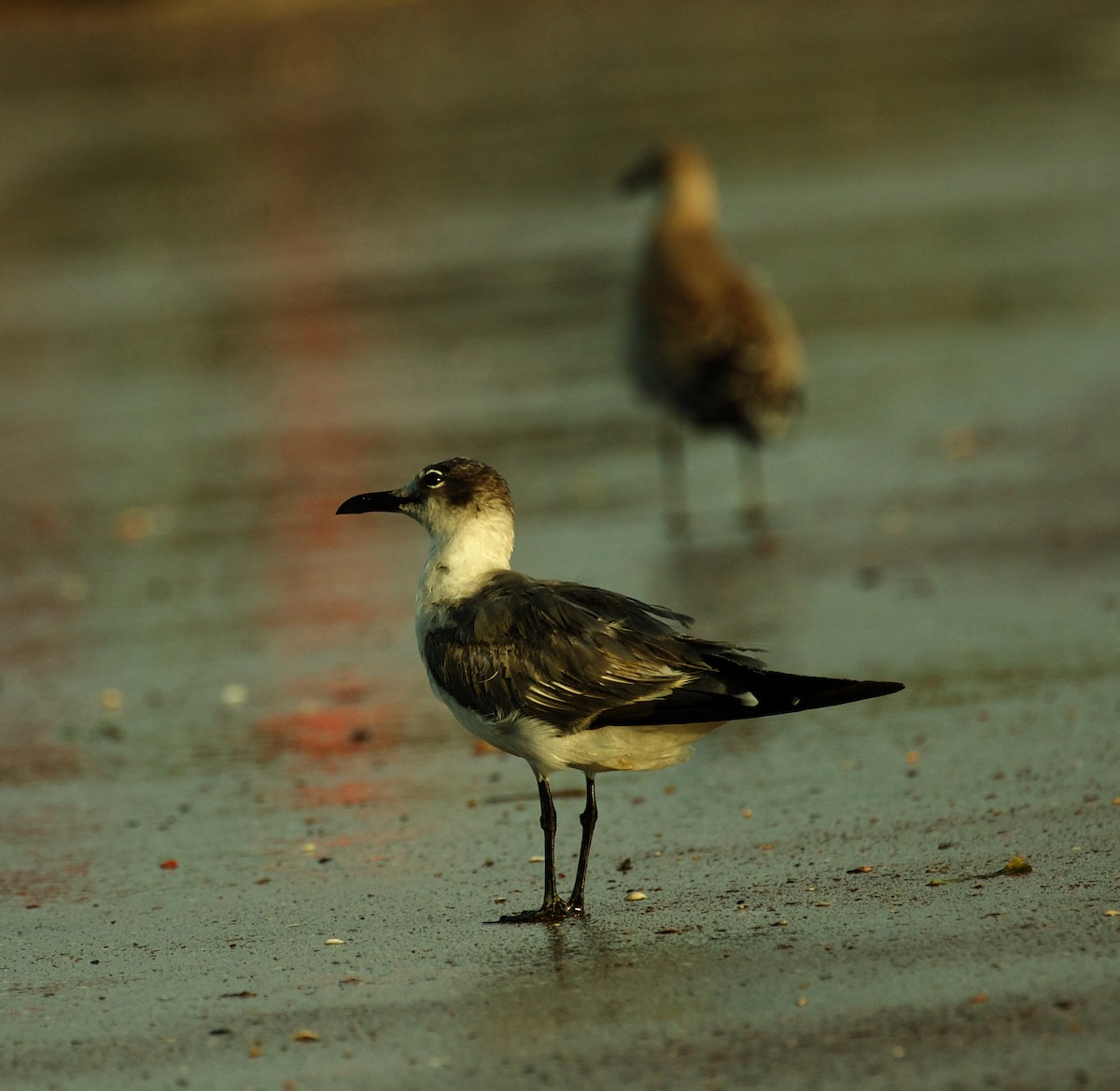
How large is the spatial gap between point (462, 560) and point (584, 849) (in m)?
0.95

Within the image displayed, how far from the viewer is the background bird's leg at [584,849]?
6.37 meters

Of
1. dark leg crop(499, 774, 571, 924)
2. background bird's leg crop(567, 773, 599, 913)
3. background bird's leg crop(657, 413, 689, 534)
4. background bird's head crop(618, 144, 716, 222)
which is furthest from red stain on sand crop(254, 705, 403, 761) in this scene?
background bird's head crop(618, 144, 716, 222)

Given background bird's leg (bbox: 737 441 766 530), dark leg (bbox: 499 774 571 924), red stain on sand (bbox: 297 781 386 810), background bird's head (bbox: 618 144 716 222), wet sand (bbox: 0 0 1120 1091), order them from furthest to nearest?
1. background bird's head (bbox: 618 144 716 222)
2. background bird's leg (bbox: 737 441 766 530)
3. red stain on sand (bbox: 297 781 386 810)
4. dark leg (bbox: 499 774 571 924)
5. wet sand (bbox: 0 0 1120 1091)

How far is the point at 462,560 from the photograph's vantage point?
6.77 meters

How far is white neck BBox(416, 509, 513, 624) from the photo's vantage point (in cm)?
674

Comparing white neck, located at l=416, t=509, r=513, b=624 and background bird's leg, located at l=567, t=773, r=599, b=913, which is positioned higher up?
white neck, located at l=416, t=509, r=513, b=624

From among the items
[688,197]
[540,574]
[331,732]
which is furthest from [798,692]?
[688,197]

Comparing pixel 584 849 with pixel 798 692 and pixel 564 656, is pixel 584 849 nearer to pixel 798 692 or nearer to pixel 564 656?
pixel 564 656

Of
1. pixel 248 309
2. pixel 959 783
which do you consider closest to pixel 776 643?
pixel 959 783

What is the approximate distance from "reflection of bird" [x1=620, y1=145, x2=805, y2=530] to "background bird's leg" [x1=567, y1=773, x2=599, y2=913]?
5.34 m

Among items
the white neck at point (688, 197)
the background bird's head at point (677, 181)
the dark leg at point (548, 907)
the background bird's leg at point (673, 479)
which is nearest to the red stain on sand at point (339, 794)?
the dark leg at point (548, 907)

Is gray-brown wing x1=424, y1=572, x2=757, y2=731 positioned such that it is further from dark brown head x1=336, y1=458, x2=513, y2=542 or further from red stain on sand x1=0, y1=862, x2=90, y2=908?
red stain on sand x1=0, y1=862, x2=90, y2=908

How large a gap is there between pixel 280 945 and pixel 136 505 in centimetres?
725

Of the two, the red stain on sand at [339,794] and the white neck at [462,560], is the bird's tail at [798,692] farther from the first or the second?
the red stain on sand at [339,794]
